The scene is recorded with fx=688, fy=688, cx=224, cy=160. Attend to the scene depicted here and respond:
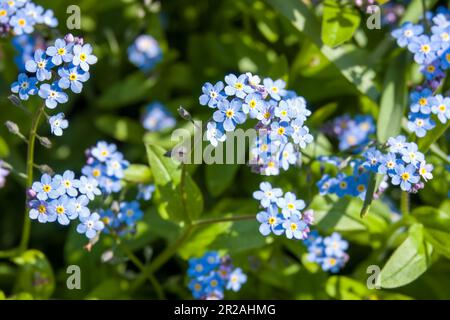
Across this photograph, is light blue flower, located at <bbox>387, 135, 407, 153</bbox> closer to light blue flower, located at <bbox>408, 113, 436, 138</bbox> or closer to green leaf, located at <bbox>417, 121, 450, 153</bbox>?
light blue flower, located at <bbox>408, 113, 436, 138</bbox>

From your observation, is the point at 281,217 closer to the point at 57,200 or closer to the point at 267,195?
the point at 267,195

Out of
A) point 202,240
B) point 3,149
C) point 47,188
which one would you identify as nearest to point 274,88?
point 202,240

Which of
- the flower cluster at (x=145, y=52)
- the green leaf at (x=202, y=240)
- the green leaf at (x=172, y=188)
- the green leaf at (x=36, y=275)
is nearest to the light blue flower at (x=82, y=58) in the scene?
the green leaf at (x=172, y=188)

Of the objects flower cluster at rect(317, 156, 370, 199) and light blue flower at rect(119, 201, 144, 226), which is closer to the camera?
flower cluster at rect(317, 156, 370, 199)

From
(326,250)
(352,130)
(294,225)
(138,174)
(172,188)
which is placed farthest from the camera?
(352,130)

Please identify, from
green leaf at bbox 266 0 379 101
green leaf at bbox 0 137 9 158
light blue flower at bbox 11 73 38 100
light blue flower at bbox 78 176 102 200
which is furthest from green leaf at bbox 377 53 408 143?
green leaf at bbox 0 137 9 158
